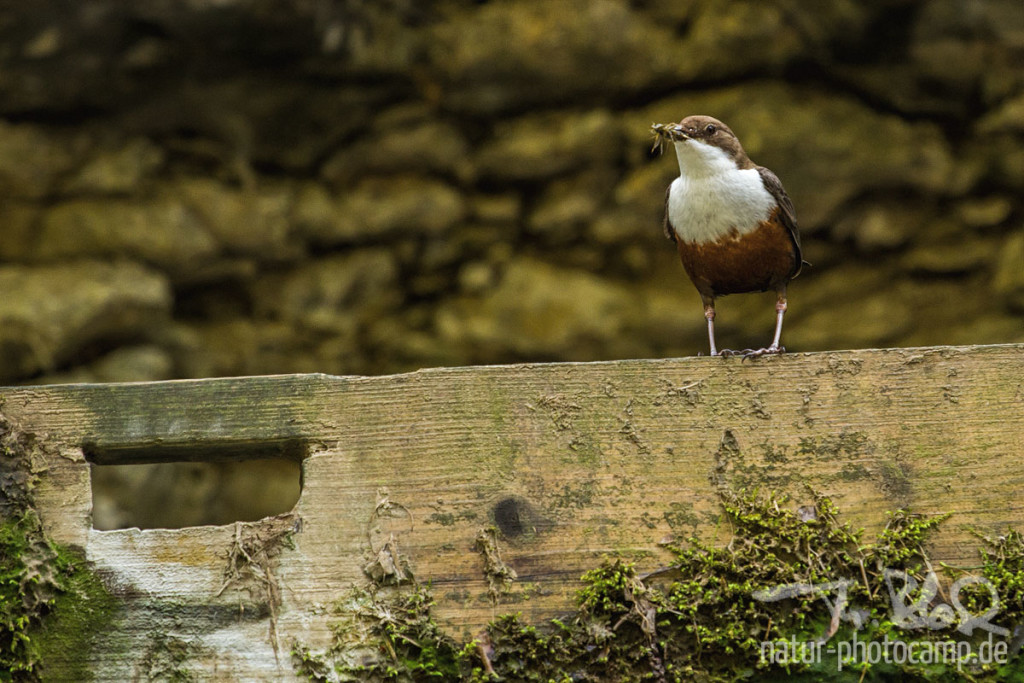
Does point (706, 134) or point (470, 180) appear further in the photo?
point (470, 180)

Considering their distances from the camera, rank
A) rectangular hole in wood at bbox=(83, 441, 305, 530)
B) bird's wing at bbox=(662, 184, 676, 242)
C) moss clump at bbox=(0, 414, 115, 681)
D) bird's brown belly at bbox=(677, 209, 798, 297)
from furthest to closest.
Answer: rectangular hole in wood at bbox=(83, 441, 305, 530) < bird's wing at bbox=(662, 184, 676, 242) < bird's brown belly at bbox=(677, 209, 798, 297) < moss clump at bbox=(0, 414, 115, 681)

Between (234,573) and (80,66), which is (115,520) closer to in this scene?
(80,66)

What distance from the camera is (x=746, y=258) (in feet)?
8.52

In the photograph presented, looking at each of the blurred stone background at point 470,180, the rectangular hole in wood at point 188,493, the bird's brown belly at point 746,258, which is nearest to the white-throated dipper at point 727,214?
the bird's brown belly at point 746,258

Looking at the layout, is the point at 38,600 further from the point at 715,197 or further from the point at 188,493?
the point at 188,493

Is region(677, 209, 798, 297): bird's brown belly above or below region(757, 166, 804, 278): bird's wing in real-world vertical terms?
below

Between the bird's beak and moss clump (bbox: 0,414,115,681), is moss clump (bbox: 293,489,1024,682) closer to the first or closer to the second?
moss clump (bbox: 0,414,115,681)

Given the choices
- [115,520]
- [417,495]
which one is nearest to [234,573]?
[417,495]

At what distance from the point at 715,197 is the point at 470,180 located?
2652 millimetres

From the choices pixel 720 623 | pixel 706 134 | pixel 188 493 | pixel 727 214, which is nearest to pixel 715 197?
pixel 727 214

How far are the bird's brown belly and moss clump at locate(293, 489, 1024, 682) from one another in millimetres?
947

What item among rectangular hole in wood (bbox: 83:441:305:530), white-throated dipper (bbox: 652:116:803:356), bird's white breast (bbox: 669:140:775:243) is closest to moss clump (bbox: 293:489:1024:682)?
white-throated dipper (bbox: 652:116:803:356)

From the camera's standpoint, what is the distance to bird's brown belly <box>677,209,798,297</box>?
2586mm

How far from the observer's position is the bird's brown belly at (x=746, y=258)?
2.59m
